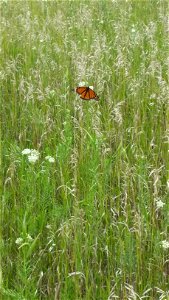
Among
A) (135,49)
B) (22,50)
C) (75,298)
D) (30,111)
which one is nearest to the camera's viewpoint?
(75,298)

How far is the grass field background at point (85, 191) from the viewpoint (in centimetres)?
191

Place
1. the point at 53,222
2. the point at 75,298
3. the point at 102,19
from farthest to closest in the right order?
1. the point at 102,19
2. the point at 53,222
3. the point at 75,298

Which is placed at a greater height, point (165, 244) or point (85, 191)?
point (85, 191)

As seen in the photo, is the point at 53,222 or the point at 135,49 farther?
the point at 135,49

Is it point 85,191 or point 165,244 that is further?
point 85,191

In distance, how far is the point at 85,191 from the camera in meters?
2.41

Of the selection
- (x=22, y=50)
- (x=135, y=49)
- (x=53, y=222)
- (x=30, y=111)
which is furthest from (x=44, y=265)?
(x=22, y=50)

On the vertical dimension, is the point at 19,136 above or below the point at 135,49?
below

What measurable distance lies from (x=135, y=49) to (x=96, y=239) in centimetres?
257

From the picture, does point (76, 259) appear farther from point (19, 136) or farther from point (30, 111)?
point (30, 111)

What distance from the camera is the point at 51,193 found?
2.40 metres

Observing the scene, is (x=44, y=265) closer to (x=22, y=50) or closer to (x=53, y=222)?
(x=53, y=222)

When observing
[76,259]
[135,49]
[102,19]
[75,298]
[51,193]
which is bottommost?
[75,298]

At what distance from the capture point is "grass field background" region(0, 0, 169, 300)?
1906 millimetres
